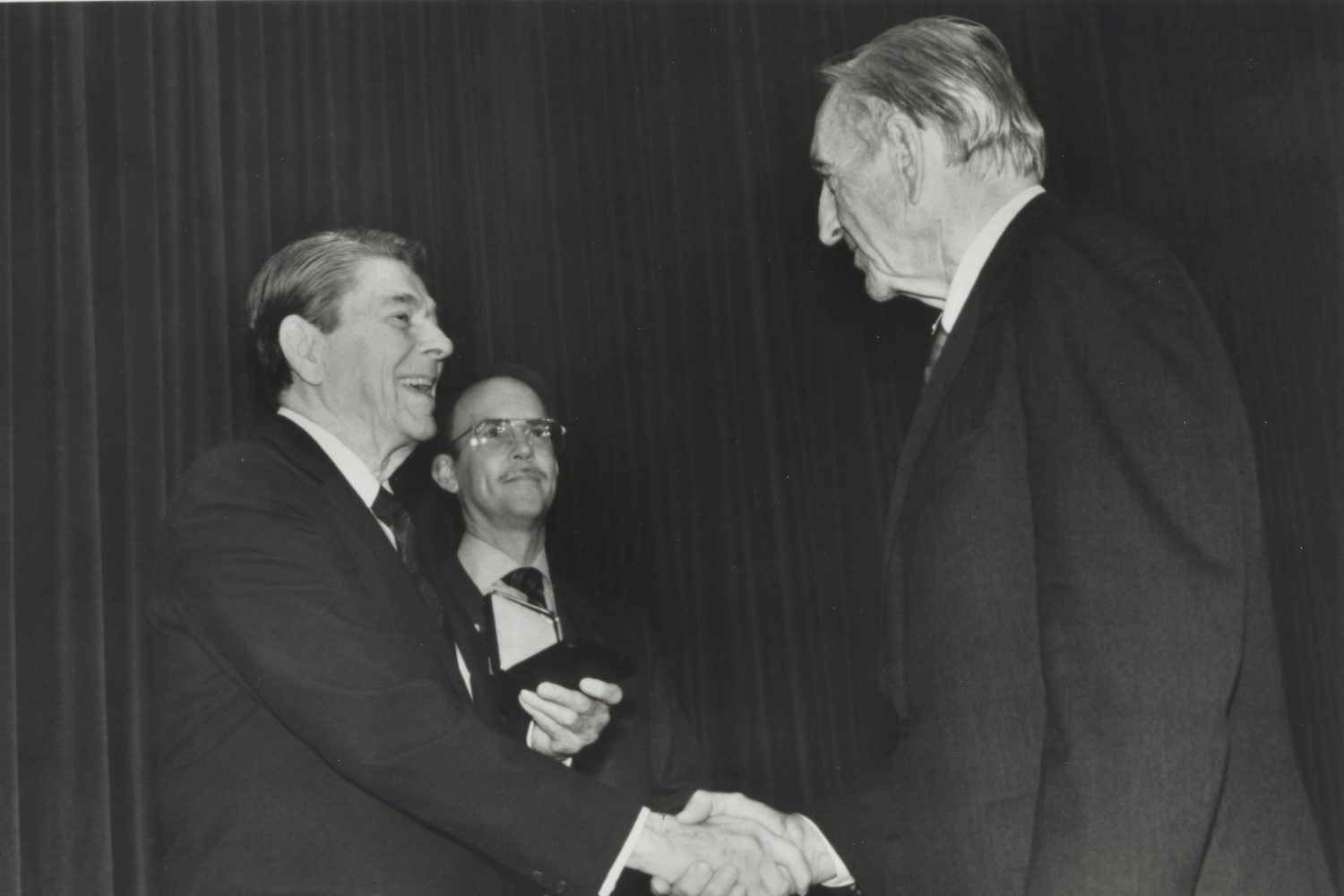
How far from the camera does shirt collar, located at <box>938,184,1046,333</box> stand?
70.4 inches

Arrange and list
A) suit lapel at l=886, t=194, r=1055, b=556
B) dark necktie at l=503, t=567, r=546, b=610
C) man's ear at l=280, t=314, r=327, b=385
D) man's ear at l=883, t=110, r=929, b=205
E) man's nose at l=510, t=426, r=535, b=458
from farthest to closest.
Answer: man's nose at l=510, t=426, r=535, b=458
dark necktie at l=503, t=567, r=546, b=610
man's ear at l=280, t=314, r=327, b=385
man's ear at l=883, t=110, r=929, b=205
suit lapel at l=886, t=194, r=1055, b=556

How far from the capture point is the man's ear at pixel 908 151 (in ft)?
6.20

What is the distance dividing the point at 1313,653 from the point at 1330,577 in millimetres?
290

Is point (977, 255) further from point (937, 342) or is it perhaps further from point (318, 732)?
point (318, 732)

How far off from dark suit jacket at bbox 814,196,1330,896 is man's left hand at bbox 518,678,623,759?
90 centimetres

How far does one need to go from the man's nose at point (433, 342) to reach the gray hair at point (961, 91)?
1.25 metres

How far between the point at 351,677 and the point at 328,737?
11 centimetres

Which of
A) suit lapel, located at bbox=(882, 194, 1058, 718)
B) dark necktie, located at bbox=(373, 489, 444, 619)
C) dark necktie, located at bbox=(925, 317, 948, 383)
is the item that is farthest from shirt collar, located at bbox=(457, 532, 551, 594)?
suit lapel, located at bbox=(882, 194, 1058, 718)

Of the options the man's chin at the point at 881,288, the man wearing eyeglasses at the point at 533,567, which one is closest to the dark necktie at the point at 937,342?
the man's chin at the point at 881,288

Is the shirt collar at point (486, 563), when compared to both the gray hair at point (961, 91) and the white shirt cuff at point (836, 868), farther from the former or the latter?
the gray hair at point (961, 91)

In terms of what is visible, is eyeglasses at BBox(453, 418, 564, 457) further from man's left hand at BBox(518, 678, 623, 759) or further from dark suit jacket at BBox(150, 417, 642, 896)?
dark suit jacket at BBox(150, 417, 642, 896)

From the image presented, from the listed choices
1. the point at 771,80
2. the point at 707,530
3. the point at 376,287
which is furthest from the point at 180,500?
the point at 771,80

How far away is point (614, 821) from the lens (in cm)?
214

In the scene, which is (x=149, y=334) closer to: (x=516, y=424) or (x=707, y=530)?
(x=516, y=424)
